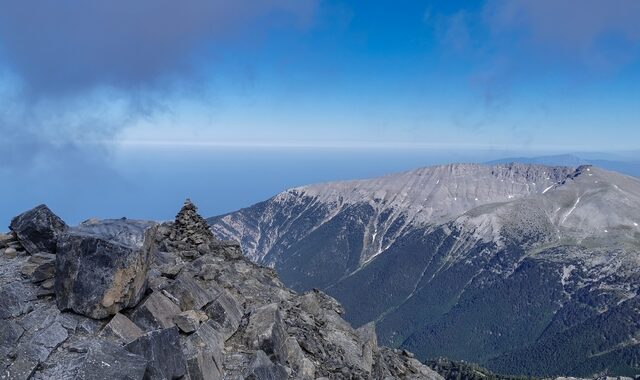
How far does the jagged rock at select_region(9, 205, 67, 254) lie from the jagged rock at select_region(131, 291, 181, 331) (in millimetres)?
7247

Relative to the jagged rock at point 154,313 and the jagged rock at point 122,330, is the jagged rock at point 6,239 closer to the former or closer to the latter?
→ the jagged rock at point 154,313

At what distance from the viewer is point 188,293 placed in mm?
28000

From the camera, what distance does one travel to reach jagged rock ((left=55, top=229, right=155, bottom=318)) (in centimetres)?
2184

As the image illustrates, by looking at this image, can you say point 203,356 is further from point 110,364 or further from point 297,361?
point 297,361

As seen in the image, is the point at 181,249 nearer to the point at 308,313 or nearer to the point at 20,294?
the point at 308,313

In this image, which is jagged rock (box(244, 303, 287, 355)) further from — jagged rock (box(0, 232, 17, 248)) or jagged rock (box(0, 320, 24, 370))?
jagged rock (box(0, 232, 17, 248))

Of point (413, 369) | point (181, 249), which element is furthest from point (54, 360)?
point (413, 369)

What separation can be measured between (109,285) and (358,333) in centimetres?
2381

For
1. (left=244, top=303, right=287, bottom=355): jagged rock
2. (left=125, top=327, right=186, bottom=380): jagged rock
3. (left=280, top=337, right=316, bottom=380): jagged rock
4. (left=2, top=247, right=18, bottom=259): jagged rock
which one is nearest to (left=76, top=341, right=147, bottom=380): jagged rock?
(left=125, top=327, right=186, bottom=380): jagged rock

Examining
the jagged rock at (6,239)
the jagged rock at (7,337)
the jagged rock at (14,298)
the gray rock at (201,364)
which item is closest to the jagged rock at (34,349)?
the jagged rock at (7,337)

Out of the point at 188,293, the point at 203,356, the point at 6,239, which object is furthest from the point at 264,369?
the point at 6,239

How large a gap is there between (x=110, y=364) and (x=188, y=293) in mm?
9399

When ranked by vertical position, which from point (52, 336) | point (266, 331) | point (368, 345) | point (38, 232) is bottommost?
point (368, 345)

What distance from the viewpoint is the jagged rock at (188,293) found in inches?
1086
